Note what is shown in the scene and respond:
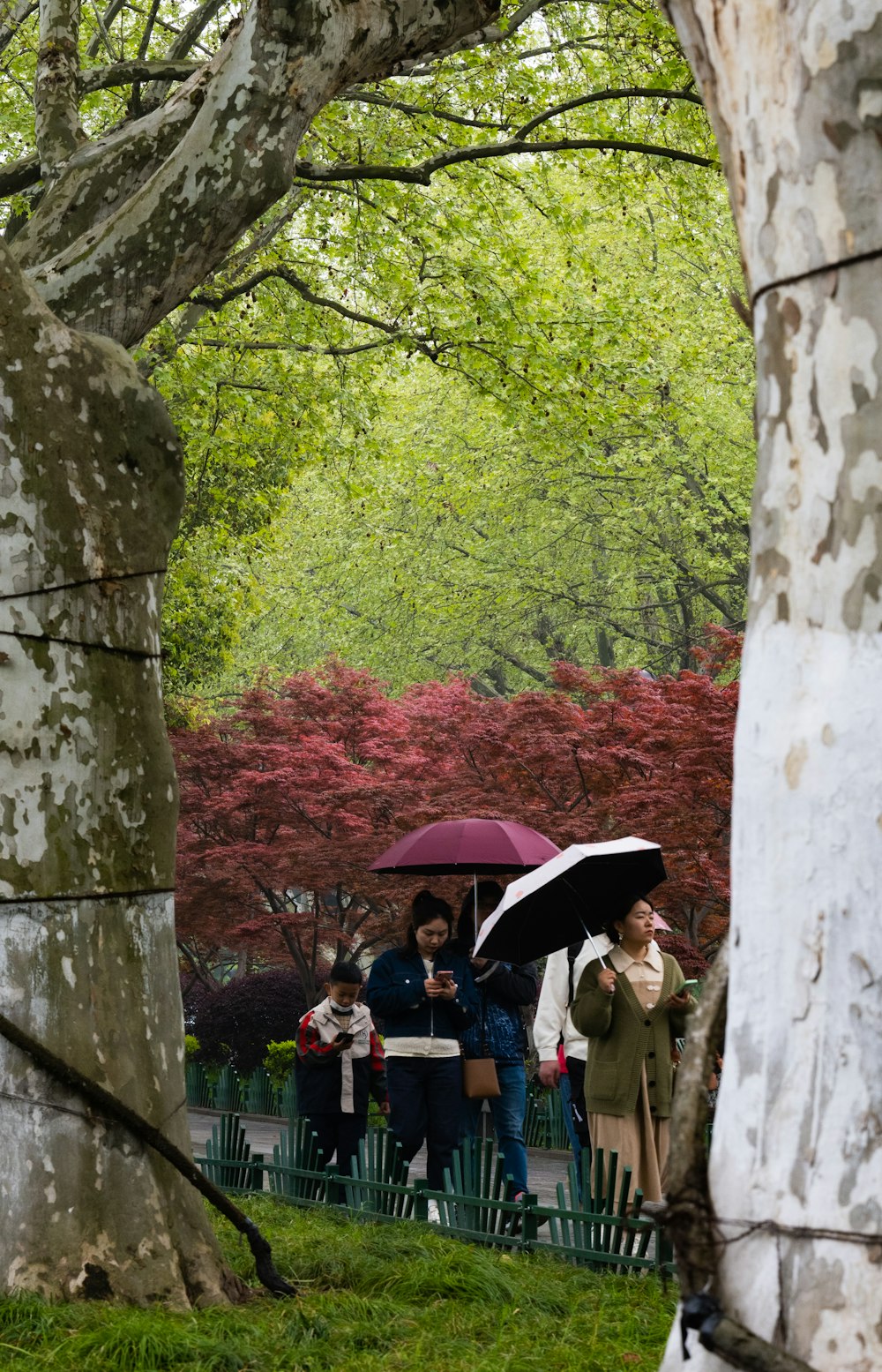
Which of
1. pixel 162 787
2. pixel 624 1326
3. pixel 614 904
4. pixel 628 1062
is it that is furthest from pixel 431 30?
pixel 624 1326

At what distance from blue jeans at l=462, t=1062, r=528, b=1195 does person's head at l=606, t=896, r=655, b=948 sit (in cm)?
162

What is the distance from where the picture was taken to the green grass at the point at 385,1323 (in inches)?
175

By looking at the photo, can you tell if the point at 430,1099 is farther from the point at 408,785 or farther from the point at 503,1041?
the point at 408,785

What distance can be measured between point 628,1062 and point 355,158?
8113 mm

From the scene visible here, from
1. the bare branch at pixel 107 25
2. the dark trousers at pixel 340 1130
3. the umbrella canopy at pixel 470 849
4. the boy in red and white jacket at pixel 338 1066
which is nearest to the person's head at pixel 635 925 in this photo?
the boy in red and white jacket at pixel 338 1066

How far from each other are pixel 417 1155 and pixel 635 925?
8.03 metres

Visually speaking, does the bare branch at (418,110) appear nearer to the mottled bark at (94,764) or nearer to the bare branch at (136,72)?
the bare branch at (136,72)

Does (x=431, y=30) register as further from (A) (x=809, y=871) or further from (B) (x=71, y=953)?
(A) (x=809, y=871)

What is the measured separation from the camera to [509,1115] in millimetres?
8633

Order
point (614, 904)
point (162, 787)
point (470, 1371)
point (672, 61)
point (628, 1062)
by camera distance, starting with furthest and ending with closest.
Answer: point (672, 61), point (614, 904), point (628, 1062), point (162, 787), point (470, 1371)

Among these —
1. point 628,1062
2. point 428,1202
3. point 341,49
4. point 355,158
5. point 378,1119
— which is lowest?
point 378,1119

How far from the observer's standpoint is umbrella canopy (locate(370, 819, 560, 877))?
9984 mm

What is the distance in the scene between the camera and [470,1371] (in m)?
4.42

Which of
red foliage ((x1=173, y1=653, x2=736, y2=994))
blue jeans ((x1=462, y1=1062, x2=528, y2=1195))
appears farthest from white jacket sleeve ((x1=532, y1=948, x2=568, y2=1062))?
red foliage ((x1=173, y1=653, x2=736, y2=994))
